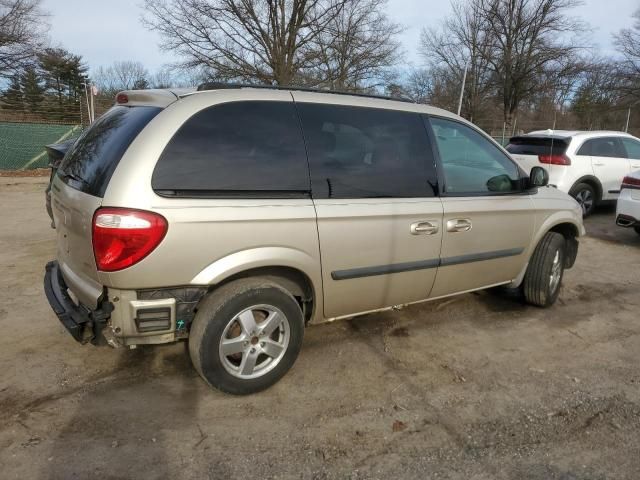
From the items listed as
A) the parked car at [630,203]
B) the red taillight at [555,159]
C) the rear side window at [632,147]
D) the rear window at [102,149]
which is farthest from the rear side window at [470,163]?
the rear side window at [632,147]

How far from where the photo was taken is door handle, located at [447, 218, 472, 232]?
349cm

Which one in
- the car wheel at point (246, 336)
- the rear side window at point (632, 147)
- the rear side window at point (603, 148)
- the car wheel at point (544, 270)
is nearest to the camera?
the car wheel at point (246, 336)

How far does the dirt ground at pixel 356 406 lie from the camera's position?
237 centimetres

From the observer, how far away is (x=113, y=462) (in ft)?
7.63

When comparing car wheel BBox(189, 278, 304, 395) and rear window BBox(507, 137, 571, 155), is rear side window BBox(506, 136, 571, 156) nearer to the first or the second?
rear window BBox(507, 137, 571, 155)

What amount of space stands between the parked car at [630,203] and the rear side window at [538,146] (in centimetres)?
157

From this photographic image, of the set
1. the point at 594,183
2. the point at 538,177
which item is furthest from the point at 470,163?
the point at 594,183

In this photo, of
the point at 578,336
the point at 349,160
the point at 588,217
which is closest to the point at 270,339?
the point at 349,160

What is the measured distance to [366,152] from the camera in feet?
10.5

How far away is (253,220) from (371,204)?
2.80 feet

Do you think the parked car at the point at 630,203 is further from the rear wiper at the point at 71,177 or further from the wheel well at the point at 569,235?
the rear wiper at the point at 71,177

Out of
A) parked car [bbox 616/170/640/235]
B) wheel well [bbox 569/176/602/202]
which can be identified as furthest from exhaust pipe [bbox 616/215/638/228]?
wheel well [bbox 569/176/602/202]

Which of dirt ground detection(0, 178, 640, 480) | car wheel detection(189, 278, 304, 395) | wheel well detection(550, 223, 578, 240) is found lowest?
dirt ground detection(0, 178, 640, 480)

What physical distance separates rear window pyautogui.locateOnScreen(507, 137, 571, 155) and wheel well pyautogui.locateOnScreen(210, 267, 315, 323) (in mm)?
6973
